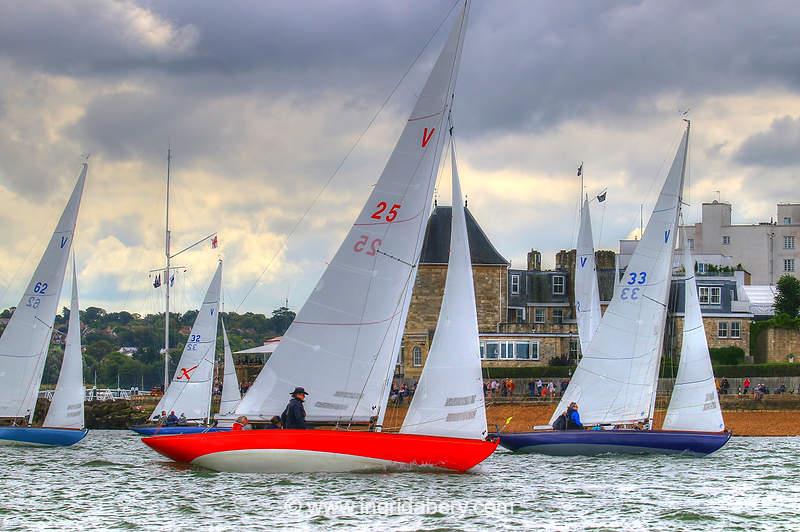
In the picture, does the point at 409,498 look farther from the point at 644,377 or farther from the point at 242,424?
the point at 644,377

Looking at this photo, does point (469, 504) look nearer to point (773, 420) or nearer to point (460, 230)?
point (460, 230)

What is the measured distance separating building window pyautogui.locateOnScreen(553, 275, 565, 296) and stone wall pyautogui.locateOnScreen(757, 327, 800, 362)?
1420cm

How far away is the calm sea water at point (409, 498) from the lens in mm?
25594

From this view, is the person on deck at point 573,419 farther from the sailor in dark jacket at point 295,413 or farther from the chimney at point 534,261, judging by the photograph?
the chimney at point 534,261

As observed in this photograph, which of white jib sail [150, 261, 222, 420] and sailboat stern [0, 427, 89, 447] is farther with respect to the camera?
white jib sail [150, 261, 222, 420]

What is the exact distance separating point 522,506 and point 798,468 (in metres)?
14.1

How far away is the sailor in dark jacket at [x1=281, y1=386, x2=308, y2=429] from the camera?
3070 cm

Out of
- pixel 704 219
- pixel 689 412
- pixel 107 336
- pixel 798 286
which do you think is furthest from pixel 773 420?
pixel 107 336

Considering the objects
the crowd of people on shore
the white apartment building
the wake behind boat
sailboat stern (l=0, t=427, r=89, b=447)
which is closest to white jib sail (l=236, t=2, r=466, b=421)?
the wake behind boat

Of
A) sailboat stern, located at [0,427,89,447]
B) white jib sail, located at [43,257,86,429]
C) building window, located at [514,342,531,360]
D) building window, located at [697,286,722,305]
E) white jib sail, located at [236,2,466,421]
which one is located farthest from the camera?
building window, located at [697,286,722,305]

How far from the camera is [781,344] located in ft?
274

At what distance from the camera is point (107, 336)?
192750 mm

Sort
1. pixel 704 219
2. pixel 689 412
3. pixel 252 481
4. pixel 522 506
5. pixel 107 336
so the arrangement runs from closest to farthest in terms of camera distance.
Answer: pixel 522 506 → pixel 252 481 → pixel 689 412 → pixel 704 219 → pixel 107 336

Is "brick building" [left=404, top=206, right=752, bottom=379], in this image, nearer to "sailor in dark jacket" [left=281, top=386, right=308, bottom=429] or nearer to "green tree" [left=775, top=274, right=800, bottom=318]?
"green tree" [left=775, top=274, right=800, bottom=318]
